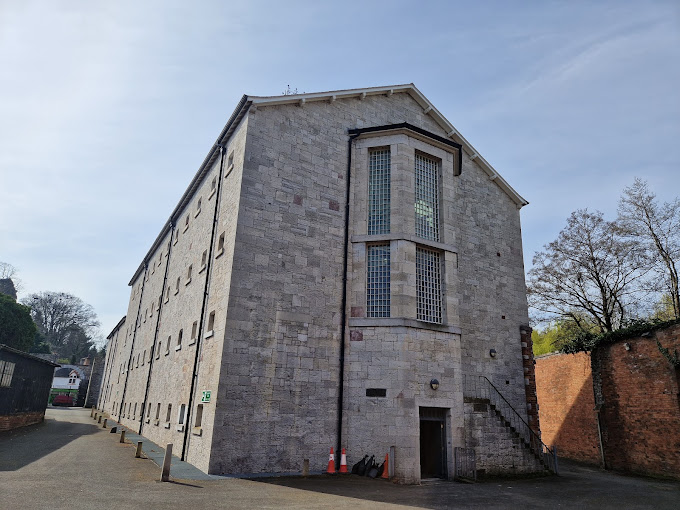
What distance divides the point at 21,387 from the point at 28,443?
28.4 ft

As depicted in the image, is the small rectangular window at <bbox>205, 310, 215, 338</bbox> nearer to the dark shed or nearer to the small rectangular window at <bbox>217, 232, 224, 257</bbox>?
the small rectangular window at <bbox>217, 232, 224, 257</bbox>

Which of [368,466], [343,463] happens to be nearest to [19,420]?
[343,463]

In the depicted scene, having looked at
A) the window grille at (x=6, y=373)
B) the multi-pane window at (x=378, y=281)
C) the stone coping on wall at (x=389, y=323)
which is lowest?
the window grille at (x=6, y=373)

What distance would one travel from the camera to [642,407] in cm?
1864

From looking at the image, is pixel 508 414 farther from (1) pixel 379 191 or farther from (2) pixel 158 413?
(2) pixel 158 413

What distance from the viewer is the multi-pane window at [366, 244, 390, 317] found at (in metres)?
16.2

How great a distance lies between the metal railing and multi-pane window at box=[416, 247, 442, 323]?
127 inches

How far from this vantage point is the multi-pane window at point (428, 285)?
16.7m

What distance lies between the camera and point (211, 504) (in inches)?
376

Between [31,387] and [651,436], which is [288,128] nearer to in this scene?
[651,436]

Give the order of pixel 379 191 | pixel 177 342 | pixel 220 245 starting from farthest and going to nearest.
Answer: pixel 177 342 < pixel 379 191 < pixel 220 245

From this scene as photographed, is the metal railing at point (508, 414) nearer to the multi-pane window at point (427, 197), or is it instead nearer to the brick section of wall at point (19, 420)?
the multi-pane window at point (427, 197)

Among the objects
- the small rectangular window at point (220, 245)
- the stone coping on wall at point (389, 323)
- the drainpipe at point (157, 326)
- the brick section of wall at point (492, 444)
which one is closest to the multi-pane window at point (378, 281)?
the stone coping on wall at point (389, 323)

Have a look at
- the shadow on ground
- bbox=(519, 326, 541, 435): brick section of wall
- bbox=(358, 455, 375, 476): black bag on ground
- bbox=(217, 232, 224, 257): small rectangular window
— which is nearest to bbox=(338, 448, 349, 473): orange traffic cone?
bbox=(358, 455, 375, 476): black bag on ground
